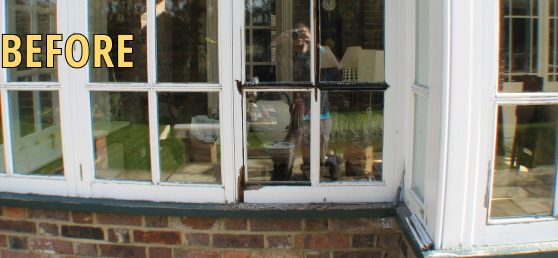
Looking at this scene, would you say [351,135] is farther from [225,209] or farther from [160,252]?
[160,252]

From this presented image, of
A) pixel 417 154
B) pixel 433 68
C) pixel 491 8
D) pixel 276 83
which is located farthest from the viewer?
pixel 276 83

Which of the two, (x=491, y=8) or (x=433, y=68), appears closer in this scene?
(x=491, y=8)

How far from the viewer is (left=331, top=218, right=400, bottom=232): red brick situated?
2.10m

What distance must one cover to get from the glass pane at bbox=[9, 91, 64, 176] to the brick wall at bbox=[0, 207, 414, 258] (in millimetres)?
221

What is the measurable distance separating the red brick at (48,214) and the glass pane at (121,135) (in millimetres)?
256

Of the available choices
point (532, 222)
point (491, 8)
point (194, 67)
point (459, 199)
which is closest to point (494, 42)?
point (491, 8)

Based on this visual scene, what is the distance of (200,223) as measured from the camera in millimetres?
2158

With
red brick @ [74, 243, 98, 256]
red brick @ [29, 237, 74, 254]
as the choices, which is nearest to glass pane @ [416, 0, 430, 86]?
red brick @ [74, 243, 98, 256]

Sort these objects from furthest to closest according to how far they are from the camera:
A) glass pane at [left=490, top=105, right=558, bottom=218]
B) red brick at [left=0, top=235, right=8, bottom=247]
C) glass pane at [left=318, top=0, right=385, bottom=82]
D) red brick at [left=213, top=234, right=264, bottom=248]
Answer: red brick at [left=0, top=235, right=8, bottom=247]
red brick at [left=213, top=234, right=264, bottom=248]
glass pane at [left=318, top=0, right=385, bottom=82]
glass pane at [left=490, top=105, right=558, bottom=218]

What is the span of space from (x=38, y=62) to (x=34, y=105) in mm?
214

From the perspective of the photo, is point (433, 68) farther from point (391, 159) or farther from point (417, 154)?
point (391, 159)

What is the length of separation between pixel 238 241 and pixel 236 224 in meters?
0.09

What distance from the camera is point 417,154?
194cm

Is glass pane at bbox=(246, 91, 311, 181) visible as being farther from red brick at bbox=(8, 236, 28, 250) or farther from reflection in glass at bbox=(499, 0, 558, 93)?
red brick at bbox=(8, 236, 28, 250)
